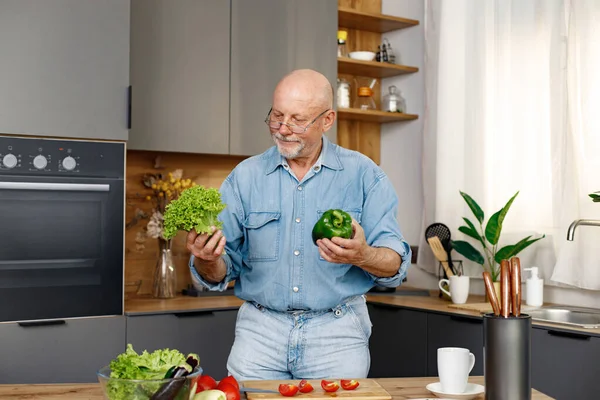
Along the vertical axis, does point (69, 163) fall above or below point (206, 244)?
above

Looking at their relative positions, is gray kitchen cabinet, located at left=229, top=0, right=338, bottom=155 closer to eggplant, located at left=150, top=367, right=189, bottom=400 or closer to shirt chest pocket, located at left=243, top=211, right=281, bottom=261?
shirt chest pocket, located at left=243, top=211, right=281, bottom=261

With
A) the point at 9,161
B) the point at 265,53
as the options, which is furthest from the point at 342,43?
the point at 9,161

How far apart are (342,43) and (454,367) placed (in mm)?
2807

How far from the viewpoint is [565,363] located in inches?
111

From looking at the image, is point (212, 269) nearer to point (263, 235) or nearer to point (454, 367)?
point (263, 235)

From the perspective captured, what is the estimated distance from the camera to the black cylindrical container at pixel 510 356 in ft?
5.17

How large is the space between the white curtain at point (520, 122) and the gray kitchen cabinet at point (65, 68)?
1752 mm

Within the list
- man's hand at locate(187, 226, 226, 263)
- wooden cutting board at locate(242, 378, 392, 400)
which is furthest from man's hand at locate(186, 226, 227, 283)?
wooden cutting board at locate(242, 378, 392, 400)

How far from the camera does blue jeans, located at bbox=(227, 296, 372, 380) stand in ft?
6.97

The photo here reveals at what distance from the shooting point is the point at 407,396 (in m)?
1.74

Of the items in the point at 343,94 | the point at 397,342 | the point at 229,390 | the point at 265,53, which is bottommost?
the point at 397,342

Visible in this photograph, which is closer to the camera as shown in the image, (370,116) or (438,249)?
(438,249)

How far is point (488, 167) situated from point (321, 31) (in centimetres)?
111

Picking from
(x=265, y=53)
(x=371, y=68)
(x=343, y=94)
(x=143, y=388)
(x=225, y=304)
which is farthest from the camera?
(x=371, y=68)
